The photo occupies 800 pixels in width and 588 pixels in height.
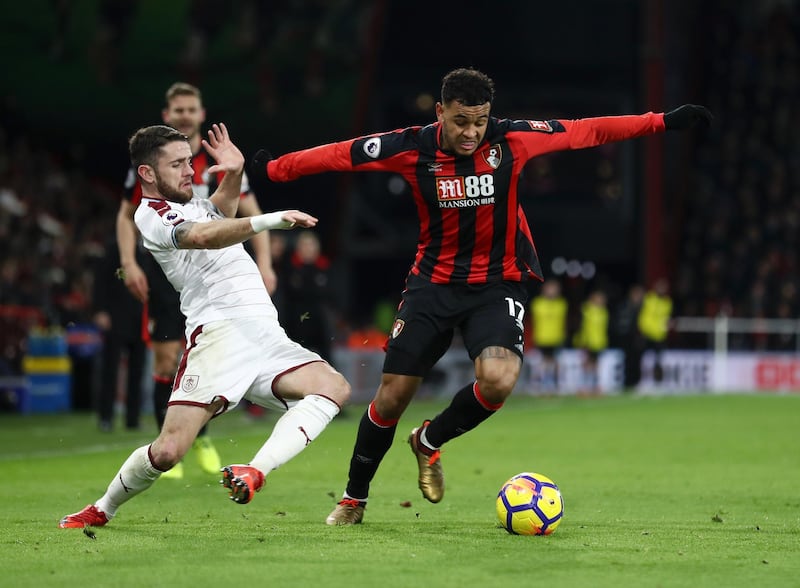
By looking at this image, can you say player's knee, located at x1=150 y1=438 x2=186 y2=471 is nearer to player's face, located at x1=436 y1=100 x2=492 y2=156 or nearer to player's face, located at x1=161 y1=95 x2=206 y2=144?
player's face, located at x1=436 y1=100 x2=492 y2=156

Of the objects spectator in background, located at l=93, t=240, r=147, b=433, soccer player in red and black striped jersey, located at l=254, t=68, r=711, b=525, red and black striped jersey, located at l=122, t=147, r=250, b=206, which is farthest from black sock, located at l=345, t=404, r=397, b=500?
spectator in background, located at l=93, t=240, r=147, b=433

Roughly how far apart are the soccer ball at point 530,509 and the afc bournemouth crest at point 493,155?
4.77ft

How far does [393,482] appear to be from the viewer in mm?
8336

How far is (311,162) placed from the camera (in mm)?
6113

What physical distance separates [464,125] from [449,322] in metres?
0.91

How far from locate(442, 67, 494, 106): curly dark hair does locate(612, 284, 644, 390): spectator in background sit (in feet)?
53.7

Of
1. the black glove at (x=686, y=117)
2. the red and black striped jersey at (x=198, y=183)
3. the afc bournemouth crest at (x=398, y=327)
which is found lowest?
the afc bournemouth crest at (x=398, y=327)

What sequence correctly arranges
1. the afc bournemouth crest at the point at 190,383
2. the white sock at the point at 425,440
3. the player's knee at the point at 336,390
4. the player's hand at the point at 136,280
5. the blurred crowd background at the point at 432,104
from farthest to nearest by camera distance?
the blurred crowd background at the point at 432,104 < the player's hand at the point at 136,280 < the white sock at the point at 425,440 < the player's knee at the point at 336,390 < the afc bournemouth crest at the point at 190,383

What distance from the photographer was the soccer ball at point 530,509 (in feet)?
19.2

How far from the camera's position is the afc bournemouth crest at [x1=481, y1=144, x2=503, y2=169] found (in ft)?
20.6

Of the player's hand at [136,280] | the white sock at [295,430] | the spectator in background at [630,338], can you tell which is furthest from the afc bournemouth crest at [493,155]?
the spectator in background at [630,338]

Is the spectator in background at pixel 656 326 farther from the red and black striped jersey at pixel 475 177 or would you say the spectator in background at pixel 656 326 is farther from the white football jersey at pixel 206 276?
the white football jersey at pixel 206 276

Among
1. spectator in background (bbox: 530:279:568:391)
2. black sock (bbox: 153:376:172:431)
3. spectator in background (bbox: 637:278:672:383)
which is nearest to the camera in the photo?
black sock (bbox: 153:376:172:431)

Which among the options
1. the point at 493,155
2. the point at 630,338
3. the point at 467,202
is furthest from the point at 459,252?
the point at 630,338
